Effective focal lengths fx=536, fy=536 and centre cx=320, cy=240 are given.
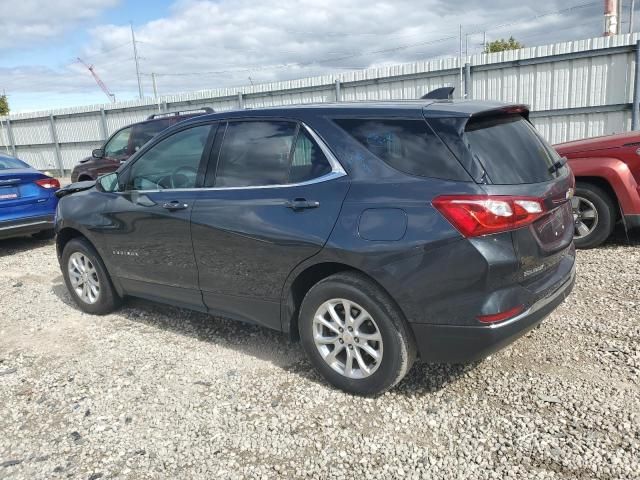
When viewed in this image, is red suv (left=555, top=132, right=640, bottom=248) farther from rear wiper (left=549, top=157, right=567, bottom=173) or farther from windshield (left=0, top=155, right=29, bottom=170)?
windshield (left=0, top=155, right=29, bottom=170)

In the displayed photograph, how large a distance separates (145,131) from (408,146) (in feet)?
24.2

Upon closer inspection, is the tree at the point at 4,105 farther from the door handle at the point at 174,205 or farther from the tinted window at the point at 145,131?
the door handle at the point at 174,205

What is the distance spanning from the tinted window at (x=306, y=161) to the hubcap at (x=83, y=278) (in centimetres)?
246

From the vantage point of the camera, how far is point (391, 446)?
2805mm

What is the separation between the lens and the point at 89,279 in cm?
491

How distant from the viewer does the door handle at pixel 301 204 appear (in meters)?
3.16

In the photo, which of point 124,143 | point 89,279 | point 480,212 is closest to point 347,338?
point 480,212

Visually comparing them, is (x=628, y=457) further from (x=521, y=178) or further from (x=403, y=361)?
(x=521, y=178)

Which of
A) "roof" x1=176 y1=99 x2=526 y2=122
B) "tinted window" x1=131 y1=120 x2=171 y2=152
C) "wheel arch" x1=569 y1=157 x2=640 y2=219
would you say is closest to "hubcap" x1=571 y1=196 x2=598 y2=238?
"wheel arch" x1=569 y1=157 x2=640 y2=219

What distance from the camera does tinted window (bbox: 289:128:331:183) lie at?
3225mm

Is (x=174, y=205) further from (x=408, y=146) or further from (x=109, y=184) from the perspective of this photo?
(x=408, y=146)

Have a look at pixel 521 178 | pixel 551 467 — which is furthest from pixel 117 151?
pixel 551 467

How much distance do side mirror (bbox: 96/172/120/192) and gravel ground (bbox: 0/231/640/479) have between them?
1210mm

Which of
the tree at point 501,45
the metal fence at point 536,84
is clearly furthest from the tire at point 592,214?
the tree at point 501,45
